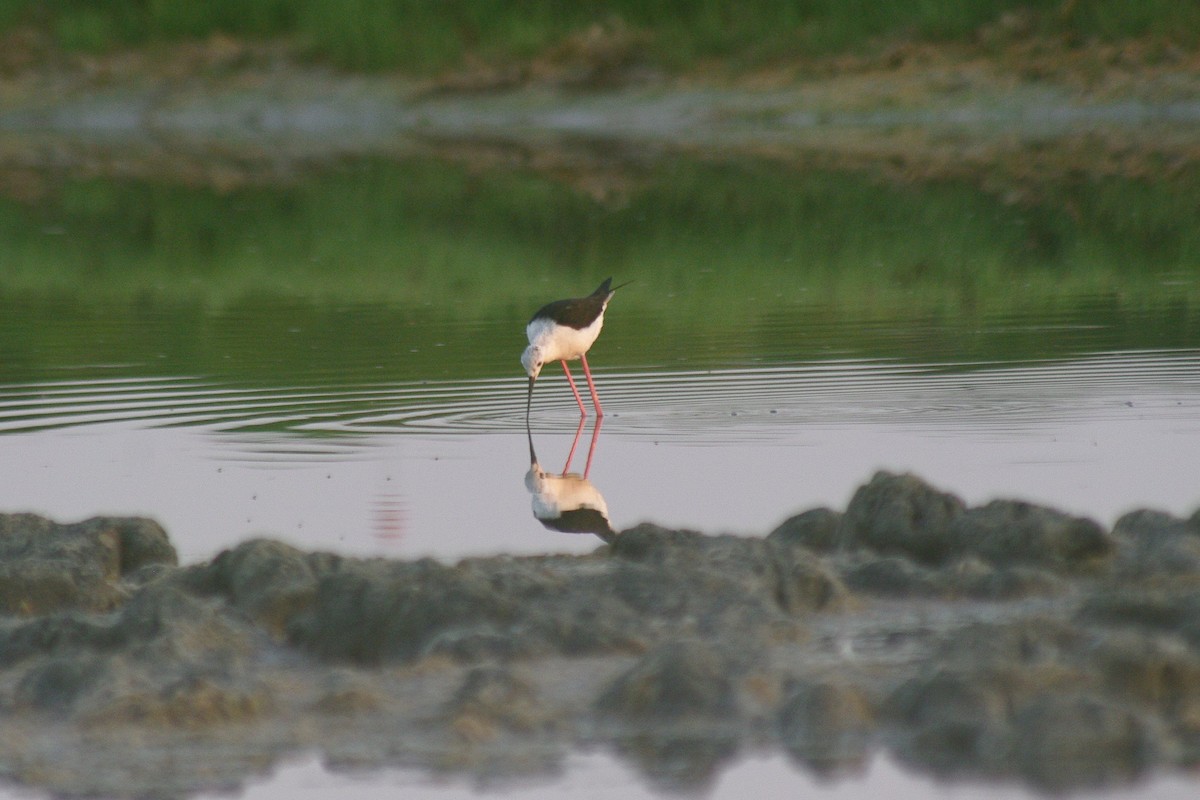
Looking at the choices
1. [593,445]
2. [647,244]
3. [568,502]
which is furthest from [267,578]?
[647,244]

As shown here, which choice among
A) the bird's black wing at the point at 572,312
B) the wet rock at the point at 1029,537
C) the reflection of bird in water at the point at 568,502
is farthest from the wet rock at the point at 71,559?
the bird's black wing at the point at 572,312

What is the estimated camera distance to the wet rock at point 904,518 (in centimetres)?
677

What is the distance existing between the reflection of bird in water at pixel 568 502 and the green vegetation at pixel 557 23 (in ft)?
79.3

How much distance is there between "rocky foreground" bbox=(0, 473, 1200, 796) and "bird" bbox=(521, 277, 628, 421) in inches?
144

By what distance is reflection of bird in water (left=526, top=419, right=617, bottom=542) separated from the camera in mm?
8000

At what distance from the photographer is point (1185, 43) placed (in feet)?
101

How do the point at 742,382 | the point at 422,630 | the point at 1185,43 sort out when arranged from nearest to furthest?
the point at 422,630
the point at 742,382
the point at 1185,43

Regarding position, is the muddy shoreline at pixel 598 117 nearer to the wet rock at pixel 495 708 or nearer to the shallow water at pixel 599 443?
the shallow water at pixel 599 443

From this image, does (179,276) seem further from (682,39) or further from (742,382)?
(682,39)

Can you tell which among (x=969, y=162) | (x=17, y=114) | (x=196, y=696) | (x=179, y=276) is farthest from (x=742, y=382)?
(x=17, y=114)

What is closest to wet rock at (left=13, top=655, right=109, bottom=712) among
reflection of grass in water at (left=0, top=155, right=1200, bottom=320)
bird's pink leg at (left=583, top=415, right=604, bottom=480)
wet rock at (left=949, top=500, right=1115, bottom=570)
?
wet rock at (left=949, top=500, right=1115, bottom=570)

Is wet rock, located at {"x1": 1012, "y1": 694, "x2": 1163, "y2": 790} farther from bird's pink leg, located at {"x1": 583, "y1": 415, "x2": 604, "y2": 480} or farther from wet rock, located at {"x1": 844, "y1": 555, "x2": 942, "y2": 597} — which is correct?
bird's pink leg, located at {"x1": 583, "y1": 415, "x2": 604, "y2": 480}

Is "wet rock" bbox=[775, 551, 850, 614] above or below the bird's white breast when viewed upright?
below

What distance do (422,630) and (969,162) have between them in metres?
21.1
